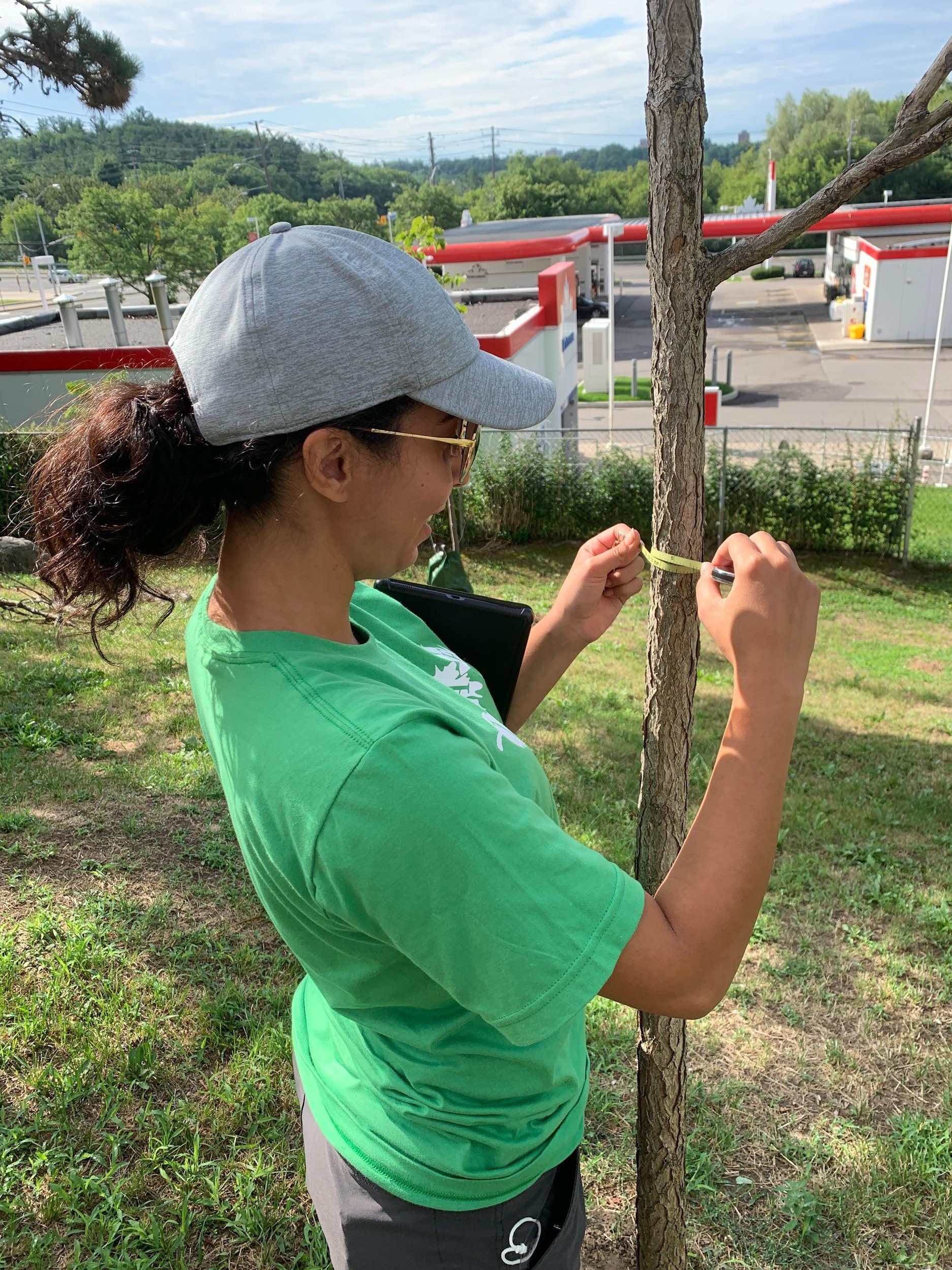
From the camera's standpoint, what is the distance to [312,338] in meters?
1.05

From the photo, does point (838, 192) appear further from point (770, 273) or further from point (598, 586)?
point (770, 273)

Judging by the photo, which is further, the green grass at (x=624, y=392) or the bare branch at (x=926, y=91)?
the green grass at (x=624, y=392)

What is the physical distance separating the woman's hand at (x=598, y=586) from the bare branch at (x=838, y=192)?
1.57ft

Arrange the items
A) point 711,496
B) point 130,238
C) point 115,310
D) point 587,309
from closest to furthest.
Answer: point 711,496, point 115,310, point 130,238, point 587,309

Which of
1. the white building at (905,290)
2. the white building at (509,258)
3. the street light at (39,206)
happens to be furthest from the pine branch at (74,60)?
the street light at (39,206)

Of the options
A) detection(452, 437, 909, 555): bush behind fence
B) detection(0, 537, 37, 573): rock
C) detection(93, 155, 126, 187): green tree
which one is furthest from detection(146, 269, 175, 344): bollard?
detection(93, 155, 126, 187): green tree

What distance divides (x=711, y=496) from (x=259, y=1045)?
473 inches

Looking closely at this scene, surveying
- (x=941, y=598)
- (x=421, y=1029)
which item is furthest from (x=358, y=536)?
(x=941, y=598)

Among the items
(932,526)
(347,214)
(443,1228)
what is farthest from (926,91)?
(347,214)

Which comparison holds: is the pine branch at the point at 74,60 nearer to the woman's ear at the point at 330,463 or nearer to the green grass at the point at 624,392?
the woman's ear at the point at 330,463

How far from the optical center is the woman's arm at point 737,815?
102cm

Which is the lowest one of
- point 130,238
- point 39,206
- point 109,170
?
point 130,238

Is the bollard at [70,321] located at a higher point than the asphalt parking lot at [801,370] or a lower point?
higher

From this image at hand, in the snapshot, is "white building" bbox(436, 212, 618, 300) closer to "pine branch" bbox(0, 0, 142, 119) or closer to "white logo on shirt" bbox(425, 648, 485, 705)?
"pine branch" bbox(0, 0, 142, 119)
